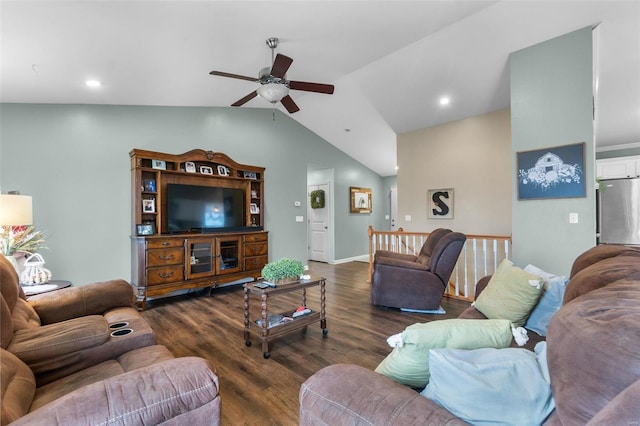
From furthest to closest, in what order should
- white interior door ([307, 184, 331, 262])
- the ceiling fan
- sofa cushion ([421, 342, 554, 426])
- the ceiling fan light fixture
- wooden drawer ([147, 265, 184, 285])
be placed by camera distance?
white interior door ([307, 184, 331, 262]) < wooden drawer ([147, 265, 184, 285]) < the ceiling fan light fixture < the ceiling fan < sofa cushion ([421, 342, 554, 426])

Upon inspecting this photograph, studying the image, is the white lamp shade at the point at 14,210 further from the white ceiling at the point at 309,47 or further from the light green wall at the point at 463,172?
the light green wall at the point at 463,172

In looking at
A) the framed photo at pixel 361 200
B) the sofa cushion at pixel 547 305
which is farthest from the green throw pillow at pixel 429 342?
the framed photo at pixel 361 200

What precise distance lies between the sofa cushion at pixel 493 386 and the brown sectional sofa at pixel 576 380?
1.5 inches

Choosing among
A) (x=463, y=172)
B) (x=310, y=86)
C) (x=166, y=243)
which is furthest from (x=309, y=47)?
(x=463, y=172)

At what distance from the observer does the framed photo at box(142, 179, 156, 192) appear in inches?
156

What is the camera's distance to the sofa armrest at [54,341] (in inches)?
51.5

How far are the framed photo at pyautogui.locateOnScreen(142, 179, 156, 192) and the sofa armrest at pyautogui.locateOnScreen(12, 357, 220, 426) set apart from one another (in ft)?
11.6

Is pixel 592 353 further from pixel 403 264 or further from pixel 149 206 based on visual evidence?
pixel 149 206

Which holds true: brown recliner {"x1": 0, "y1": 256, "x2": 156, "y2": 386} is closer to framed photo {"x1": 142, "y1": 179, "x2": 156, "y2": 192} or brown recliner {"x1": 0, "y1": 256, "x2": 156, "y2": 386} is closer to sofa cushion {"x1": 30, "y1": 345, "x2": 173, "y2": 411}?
sofa cushion {"x1": 30, "y1": 345, "x2": 173, "y2": 411}

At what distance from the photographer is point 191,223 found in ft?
13.9

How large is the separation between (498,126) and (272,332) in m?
4.43

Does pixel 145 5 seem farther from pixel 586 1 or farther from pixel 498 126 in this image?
pixel 498 126

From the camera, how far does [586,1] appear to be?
2.56 metres

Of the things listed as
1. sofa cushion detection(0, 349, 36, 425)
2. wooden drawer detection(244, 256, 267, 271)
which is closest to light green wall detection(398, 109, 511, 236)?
wooden drawer detection(244, 256, 267, 271)
